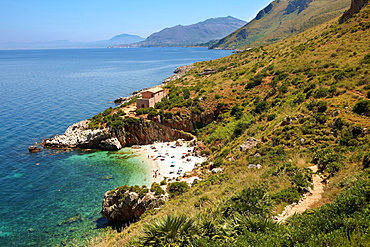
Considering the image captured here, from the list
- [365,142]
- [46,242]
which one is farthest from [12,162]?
[365,142]

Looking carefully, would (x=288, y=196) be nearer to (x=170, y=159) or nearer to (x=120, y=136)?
(x=170, y=159)

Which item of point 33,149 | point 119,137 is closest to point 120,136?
point 119,137

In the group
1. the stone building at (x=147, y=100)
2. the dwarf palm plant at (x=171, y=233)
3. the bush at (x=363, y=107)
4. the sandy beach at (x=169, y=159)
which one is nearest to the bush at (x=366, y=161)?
the bush at (x=363, y=107)

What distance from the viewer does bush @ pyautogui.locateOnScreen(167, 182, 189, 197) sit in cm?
2294

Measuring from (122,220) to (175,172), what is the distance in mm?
9704

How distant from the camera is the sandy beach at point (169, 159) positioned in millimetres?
30656

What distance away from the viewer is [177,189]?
77.2ft

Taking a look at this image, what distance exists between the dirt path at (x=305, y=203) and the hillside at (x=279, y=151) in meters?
0.31

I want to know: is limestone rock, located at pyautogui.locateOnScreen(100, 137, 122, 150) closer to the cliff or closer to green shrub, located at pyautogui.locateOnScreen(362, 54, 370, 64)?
the cliff

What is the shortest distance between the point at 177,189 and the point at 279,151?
1040 cm

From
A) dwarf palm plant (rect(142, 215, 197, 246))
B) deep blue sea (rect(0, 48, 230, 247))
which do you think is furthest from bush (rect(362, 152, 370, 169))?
deep blue sea (rect(0, 48, 230, 247))

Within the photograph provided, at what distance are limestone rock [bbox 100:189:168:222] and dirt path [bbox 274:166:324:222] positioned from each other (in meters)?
13.3

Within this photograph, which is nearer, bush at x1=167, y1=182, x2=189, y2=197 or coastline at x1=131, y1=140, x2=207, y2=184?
bush at x1=167, y1=182, x2=189, y2=197

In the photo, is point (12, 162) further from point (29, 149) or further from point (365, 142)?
point (365, 142)
